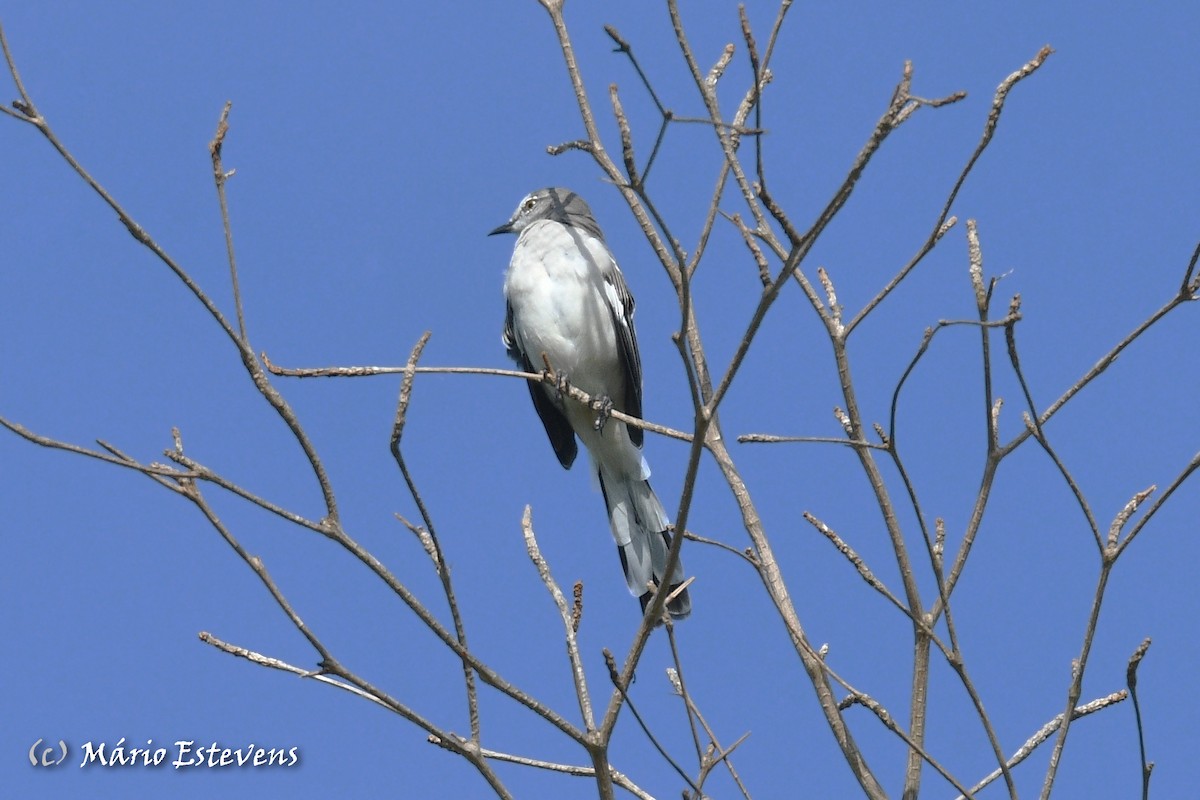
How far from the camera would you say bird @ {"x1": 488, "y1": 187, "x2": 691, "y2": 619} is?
7.03 metres

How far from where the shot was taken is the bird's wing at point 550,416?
294 inches

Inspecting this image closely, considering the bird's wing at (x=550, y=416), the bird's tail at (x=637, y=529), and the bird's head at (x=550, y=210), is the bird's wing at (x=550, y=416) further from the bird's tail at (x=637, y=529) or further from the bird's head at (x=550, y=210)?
the bird's head at (x=550, y=210)

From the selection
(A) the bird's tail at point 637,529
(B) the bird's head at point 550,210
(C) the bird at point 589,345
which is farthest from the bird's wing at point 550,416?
(B) the bird's head at point 550,210

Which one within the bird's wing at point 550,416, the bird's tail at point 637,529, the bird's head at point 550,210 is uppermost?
the bird's head at point 550,210

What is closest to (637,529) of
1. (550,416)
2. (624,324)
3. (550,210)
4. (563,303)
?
(550,416)

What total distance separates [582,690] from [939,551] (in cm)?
105

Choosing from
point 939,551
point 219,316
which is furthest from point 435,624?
point 939,551

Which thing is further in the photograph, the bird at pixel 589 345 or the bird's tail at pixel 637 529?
the bird at pixel 589 345

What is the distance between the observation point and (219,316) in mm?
2805

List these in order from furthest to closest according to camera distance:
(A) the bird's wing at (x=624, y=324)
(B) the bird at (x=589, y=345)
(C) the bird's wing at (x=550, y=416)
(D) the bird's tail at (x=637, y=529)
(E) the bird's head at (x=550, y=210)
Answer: (E) the bird's head at (x=550, y=210) < (C) the bird's wing at (x=550, y=416) < (A) the bird's wing at (x=624, y=324) < (B) the bird at (x=589, y=345) < (D) the bird's tail at (x=637, y=529)

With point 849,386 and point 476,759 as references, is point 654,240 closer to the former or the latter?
point 849,386

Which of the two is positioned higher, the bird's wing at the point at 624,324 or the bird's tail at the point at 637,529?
the bird's wing at the point at 624,324

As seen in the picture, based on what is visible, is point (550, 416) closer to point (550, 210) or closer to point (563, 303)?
point (563, 303)

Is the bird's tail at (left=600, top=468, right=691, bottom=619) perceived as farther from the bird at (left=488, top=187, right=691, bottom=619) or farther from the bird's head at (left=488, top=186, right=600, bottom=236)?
the bird's head at (left=488, top=186, right=600, bottom=236)
